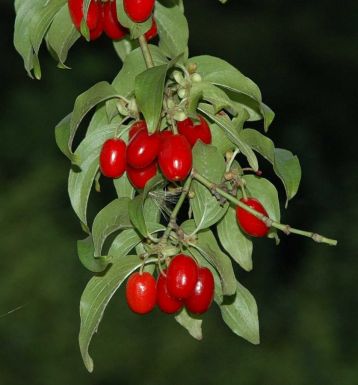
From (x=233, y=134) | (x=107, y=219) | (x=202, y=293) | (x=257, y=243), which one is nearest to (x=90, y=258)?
(x=107, y=219)

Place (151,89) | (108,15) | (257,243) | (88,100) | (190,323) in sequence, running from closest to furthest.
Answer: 1. (151,89)
2. (88,100)
3. (108,15)
4. (190,323)
5. (257,243)

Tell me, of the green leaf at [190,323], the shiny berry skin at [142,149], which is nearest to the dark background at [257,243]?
the green leaf at [190,323]

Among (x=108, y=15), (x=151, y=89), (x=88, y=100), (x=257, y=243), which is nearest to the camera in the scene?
(x=151, y=89)

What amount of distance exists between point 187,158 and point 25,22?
33 centimetres

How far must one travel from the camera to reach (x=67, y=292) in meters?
4.05

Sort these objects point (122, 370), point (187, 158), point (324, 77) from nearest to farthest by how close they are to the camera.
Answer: point (187, 158) < point (122, 370) < point (324, 77)

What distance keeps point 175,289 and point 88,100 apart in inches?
11.9

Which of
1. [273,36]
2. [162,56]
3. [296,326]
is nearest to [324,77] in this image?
[273,36]

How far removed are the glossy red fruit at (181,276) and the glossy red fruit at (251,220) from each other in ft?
0.31

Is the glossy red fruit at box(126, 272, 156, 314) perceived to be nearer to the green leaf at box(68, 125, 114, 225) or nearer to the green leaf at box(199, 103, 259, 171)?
the green leaf at box(68, 125, 114, 225)

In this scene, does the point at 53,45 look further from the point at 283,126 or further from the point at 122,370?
the point at 283,126

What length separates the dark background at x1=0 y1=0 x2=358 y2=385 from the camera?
4.01m

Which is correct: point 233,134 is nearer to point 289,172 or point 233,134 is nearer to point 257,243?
point 289,172

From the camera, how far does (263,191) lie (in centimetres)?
179
